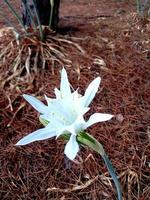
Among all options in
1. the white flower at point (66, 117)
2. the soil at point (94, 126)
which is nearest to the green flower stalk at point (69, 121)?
the white flower at point (66, 117)

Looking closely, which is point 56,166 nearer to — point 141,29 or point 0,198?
point 0,198

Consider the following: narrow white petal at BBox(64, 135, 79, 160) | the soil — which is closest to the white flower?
narrow white petal at BBox(64, 135, 79, 160)

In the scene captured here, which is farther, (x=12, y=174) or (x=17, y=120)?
(x=17, y=120)

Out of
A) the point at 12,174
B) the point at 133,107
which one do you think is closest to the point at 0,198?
the point at 12,174

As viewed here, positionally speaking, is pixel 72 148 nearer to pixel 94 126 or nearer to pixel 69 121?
pixel 69 121

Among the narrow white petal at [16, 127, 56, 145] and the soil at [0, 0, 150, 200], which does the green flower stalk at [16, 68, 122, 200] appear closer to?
the narrow white petal at [16, 127, 56, 145]

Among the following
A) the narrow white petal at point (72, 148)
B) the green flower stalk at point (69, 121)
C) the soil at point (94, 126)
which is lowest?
the soil at point (94, 126)

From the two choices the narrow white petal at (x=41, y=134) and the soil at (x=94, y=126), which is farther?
the soil at (x=94, y=126)

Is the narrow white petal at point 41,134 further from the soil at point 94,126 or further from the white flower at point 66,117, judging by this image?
the soil at point 94,126
